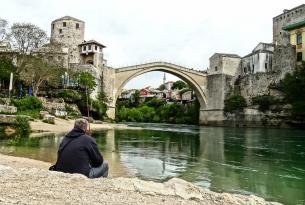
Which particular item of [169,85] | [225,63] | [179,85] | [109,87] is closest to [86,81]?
[109,87]

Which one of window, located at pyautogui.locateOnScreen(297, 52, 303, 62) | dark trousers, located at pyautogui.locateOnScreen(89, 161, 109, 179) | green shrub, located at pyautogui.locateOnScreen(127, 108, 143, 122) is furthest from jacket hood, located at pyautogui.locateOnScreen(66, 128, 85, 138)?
green shrub, located at pyautogui.locateOnScreen(127, 108, 143, 122)

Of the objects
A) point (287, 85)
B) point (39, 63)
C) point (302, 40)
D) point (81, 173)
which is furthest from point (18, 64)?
point (81, 173)

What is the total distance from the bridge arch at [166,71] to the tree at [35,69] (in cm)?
1416

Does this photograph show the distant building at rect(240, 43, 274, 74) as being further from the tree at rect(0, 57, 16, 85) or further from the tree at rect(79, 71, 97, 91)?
the tree at rect(0, 57, 16, 85)

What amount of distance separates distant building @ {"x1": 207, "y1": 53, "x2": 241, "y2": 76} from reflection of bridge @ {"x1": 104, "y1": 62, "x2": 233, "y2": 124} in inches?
40.3

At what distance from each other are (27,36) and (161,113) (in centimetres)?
4337

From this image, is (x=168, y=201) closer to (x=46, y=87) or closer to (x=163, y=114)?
(x=46, y=87)

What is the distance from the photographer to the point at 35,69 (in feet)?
125

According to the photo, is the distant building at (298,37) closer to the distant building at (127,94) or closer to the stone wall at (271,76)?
the stone wall at (271,76)

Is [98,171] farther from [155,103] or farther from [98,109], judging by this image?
[155,103]

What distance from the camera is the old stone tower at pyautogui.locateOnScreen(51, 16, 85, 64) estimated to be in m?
55.6

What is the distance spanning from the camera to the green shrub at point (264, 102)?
4856 cm

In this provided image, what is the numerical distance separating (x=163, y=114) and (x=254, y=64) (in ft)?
87.8

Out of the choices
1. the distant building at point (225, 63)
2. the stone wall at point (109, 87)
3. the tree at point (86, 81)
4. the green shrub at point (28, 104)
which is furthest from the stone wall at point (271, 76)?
the green shrub at point (28, 104)
